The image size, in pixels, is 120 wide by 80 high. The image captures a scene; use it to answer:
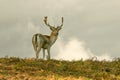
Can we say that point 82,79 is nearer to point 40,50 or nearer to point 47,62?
point 47,62

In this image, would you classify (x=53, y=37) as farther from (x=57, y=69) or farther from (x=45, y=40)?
(x=57, y=69)

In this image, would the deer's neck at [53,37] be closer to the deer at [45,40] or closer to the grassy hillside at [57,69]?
the deer at [45,40]

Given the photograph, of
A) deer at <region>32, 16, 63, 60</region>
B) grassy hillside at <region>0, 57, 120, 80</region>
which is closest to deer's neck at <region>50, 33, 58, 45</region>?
deer at <region>32, 16, 63, 60</region>

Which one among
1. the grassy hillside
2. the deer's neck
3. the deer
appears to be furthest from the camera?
the deer's neck

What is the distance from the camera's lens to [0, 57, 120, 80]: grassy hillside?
2053 cm

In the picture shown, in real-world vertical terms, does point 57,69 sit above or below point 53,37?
below

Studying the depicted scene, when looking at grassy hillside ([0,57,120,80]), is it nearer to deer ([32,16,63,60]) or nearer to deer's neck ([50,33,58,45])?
deer ([32,16,63,60])

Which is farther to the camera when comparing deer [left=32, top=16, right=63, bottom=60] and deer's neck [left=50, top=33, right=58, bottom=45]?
deer's neck [left=50, top=33, right=58, bottom=45]

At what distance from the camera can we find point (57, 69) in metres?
22.7

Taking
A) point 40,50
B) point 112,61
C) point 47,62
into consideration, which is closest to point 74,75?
point 47,62

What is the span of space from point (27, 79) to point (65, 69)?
3455 mm

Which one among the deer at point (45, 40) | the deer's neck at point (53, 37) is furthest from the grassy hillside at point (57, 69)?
the deer's neck at point (53, 37)

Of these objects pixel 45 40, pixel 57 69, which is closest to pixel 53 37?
pixel 45 40

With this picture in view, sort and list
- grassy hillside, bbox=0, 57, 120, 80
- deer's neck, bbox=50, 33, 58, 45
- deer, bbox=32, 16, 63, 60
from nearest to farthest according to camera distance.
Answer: grassy hillside, bbox=0, 57, 120, 80, deer, bbox=32, 16, 63, 60, deer's neck, bbox=50, 33, 58, 45
